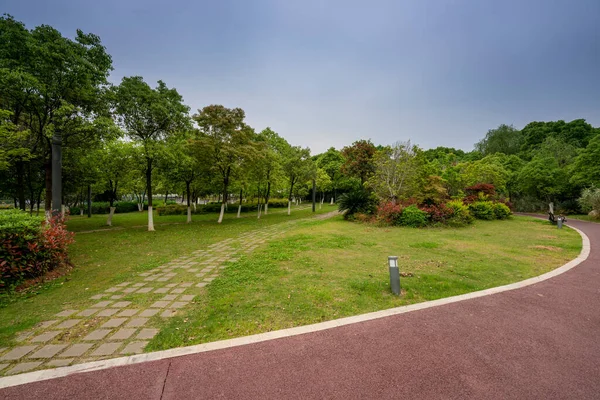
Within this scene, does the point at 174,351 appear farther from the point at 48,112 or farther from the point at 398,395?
the point at 48,112

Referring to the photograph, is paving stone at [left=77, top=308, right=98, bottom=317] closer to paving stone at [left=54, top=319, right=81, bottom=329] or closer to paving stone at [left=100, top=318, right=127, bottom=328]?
paving stone at [left=54, top=319, right=81, bottom=329]

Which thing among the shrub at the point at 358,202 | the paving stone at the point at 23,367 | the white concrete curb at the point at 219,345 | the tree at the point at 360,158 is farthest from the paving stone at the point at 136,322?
the tree at the point at 360,158

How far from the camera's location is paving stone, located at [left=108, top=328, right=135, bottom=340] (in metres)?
3.16

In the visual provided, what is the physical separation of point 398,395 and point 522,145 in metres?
58.2

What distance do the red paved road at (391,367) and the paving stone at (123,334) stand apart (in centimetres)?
70

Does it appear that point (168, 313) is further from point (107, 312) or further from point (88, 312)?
point (88, 312)

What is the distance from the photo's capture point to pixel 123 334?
10.6ft

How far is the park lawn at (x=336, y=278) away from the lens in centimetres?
356

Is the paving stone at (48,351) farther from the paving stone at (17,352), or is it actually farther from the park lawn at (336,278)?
the park lawn at (336,278)

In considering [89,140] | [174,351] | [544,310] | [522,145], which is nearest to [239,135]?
[89,140]

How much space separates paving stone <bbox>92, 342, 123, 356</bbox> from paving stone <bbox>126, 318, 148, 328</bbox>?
0.44m

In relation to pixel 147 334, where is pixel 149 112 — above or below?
above

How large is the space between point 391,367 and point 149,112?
15049mm

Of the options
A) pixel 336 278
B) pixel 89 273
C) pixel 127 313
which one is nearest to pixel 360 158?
pixel 336 278
